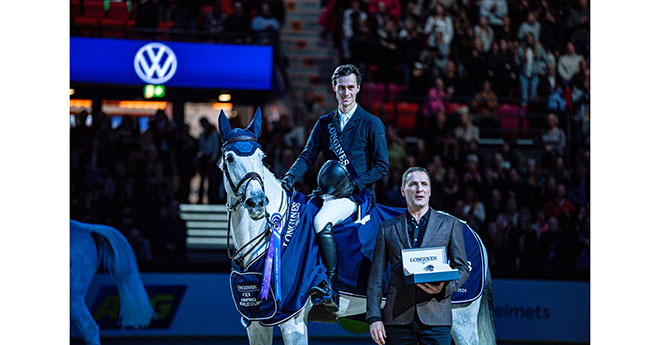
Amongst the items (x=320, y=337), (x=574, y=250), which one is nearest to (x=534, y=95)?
(x=574, y=250)

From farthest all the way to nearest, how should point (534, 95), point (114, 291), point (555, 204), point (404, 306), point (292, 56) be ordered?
point (292, 56) → point (534, 95) → point (555, 204) → point (114, 291) → point (404, 306)

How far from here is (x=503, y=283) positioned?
995 cm

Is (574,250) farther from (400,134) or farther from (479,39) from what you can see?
(479,39)

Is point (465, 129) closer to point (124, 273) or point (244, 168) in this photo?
point (124, 273)

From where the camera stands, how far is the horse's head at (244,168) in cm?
488

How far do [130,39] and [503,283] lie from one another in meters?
7.56

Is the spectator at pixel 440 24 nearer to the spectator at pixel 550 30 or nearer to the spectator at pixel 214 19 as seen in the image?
the spectator at pixel 550 30

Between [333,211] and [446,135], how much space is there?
7779mm

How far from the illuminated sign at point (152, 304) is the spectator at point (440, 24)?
7713 millimetres

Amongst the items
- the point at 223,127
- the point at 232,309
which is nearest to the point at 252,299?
the point at 223,127

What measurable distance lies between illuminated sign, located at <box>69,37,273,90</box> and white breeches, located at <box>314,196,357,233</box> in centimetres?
876

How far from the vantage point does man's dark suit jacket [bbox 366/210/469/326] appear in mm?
4438

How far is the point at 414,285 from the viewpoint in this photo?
4.43m

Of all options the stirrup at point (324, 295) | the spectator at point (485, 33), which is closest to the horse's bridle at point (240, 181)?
the stirrup at point (324, 295)
